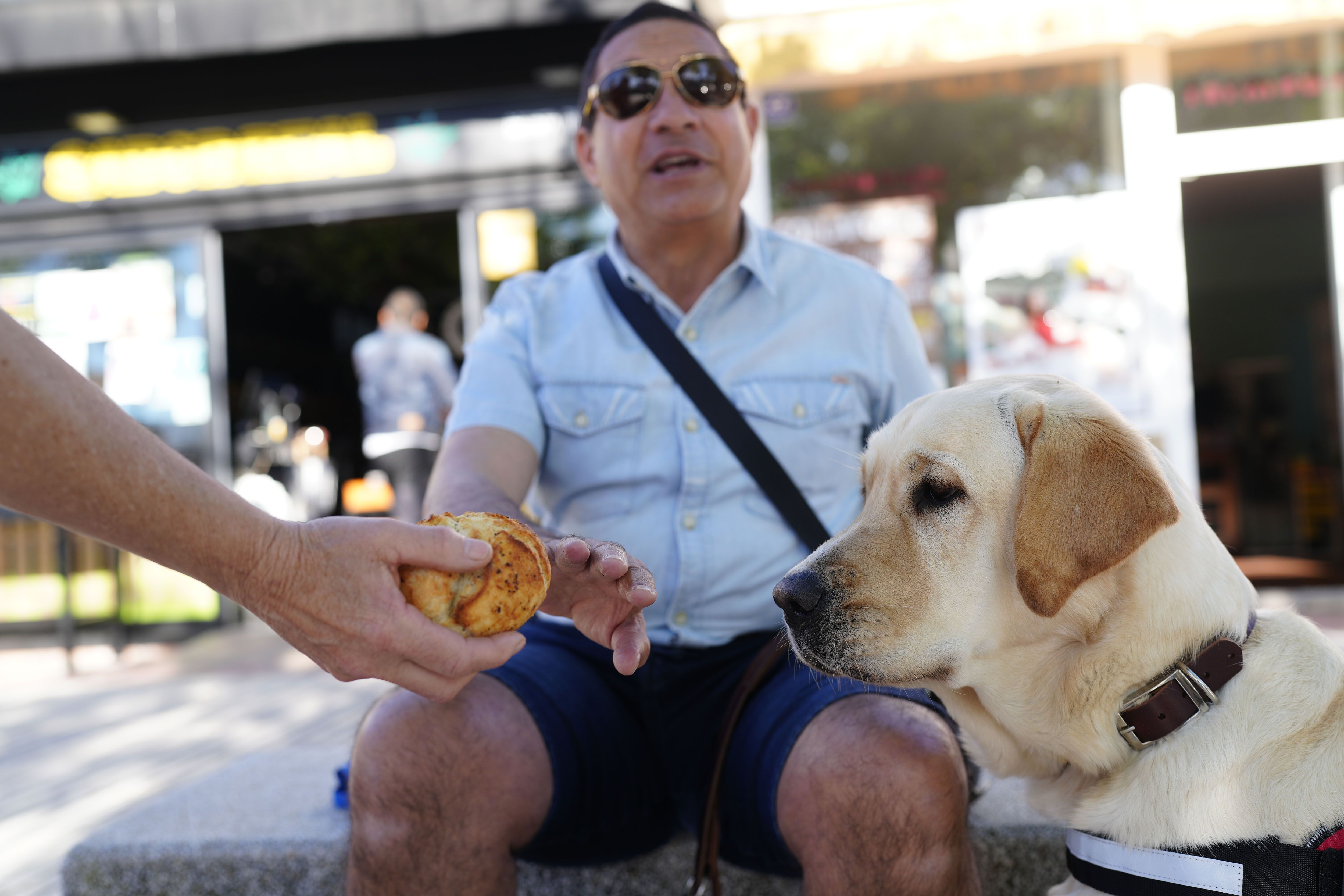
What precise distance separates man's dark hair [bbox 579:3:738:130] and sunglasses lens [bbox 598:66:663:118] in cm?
13

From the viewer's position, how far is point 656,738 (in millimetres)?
2166

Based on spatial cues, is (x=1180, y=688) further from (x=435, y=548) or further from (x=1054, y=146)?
(x=1054, y=146)

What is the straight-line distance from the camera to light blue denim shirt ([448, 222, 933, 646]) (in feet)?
7.55

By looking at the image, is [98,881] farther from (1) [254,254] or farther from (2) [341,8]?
(1) [254,254]

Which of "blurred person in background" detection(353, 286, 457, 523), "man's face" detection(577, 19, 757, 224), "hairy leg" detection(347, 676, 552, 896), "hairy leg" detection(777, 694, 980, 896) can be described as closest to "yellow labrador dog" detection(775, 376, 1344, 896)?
"hairy leg" detection(777, 694, 980, 896)

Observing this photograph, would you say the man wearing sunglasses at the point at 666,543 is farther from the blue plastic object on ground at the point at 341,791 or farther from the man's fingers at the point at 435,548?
the blue plastic object on ground at the point at 341,791

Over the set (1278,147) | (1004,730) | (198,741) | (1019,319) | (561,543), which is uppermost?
(1278,147)

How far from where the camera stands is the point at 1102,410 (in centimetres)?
179

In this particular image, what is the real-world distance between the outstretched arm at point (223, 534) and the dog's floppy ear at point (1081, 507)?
2.92 feet

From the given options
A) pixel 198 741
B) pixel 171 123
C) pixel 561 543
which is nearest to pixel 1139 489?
pixel 561 543

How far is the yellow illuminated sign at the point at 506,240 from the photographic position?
7277mm

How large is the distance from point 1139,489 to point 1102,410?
0.20 meters

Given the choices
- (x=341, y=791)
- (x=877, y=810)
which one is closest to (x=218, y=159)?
(x=341, y=791)

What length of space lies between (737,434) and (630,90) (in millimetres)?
955
